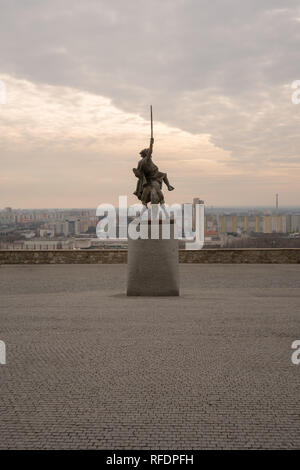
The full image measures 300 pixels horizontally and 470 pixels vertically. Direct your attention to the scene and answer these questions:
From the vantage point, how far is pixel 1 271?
1847cm

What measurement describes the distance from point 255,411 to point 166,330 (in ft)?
11.0

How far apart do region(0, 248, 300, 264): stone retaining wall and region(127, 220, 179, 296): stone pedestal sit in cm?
857

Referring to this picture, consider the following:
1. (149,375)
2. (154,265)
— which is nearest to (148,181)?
(154,265)

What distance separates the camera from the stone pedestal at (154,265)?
1176 cm

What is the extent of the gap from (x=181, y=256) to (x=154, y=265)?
885cm

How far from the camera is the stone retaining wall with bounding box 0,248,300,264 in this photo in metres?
20.5

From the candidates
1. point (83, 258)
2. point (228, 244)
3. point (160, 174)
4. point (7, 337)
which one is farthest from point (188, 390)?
point (228, 244)

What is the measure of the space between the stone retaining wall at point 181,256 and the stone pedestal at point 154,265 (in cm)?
857

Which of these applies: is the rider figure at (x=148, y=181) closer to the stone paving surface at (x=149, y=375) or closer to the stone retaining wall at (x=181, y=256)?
the stone paving surface at (x=149, y=375)

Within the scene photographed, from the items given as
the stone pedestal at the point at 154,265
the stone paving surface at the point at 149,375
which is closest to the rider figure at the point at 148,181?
the stone pedestal at the point at 154,265

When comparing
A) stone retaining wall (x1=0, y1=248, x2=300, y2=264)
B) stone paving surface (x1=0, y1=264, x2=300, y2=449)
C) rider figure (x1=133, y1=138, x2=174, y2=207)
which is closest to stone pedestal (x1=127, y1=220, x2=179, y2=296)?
rider figure (x1=133, y1=138, x2=174, y2=207)

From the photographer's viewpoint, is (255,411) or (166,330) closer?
(255,411)

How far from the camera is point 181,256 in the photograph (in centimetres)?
2058
